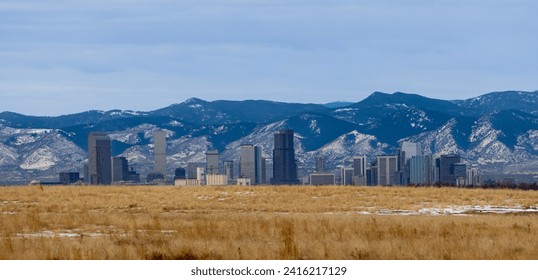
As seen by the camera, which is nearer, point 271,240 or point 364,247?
point 364,247

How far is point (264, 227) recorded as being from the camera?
27.3m

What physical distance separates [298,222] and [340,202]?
16.2 m

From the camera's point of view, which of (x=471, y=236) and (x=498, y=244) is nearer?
(x=498, y=244)

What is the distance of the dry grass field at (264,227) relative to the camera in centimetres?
2075

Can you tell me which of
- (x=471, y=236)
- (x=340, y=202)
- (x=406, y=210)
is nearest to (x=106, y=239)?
(x=471, y=236)

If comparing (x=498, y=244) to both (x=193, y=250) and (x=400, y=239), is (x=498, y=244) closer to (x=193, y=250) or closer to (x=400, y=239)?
(x=400, y=239)

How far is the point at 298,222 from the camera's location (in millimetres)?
29484

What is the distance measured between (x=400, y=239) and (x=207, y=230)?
5.54m

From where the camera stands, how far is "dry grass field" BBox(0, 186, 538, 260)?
20.8 metres
